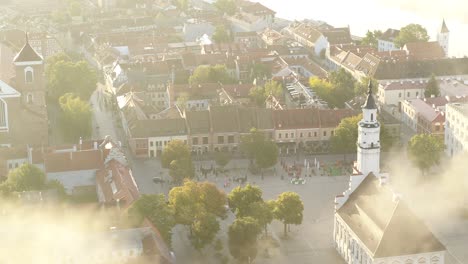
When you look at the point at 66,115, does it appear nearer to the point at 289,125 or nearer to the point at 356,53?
the point at 289,125

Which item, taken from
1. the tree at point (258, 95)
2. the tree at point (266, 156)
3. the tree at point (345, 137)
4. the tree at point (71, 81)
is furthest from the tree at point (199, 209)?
the tree at point (71, 81)

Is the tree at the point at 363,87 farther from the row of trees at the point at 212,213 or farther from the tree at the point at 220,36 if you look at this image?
the tree at the point at 220,36

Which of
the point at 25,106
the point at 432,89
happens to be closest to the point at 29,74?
the point at 25,106

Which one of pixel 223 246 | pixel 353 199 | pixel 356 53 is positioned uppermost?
pixel 356 53

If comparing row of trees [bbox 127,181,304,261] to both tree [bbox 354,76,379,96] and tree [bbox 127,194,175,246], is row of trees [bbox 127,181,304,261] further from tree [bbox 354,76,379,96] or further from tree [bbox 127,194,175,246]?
tree [bbox 354,76,379,96]

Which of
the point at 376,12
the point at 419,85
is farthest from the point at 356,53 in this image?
the point at 376,12
